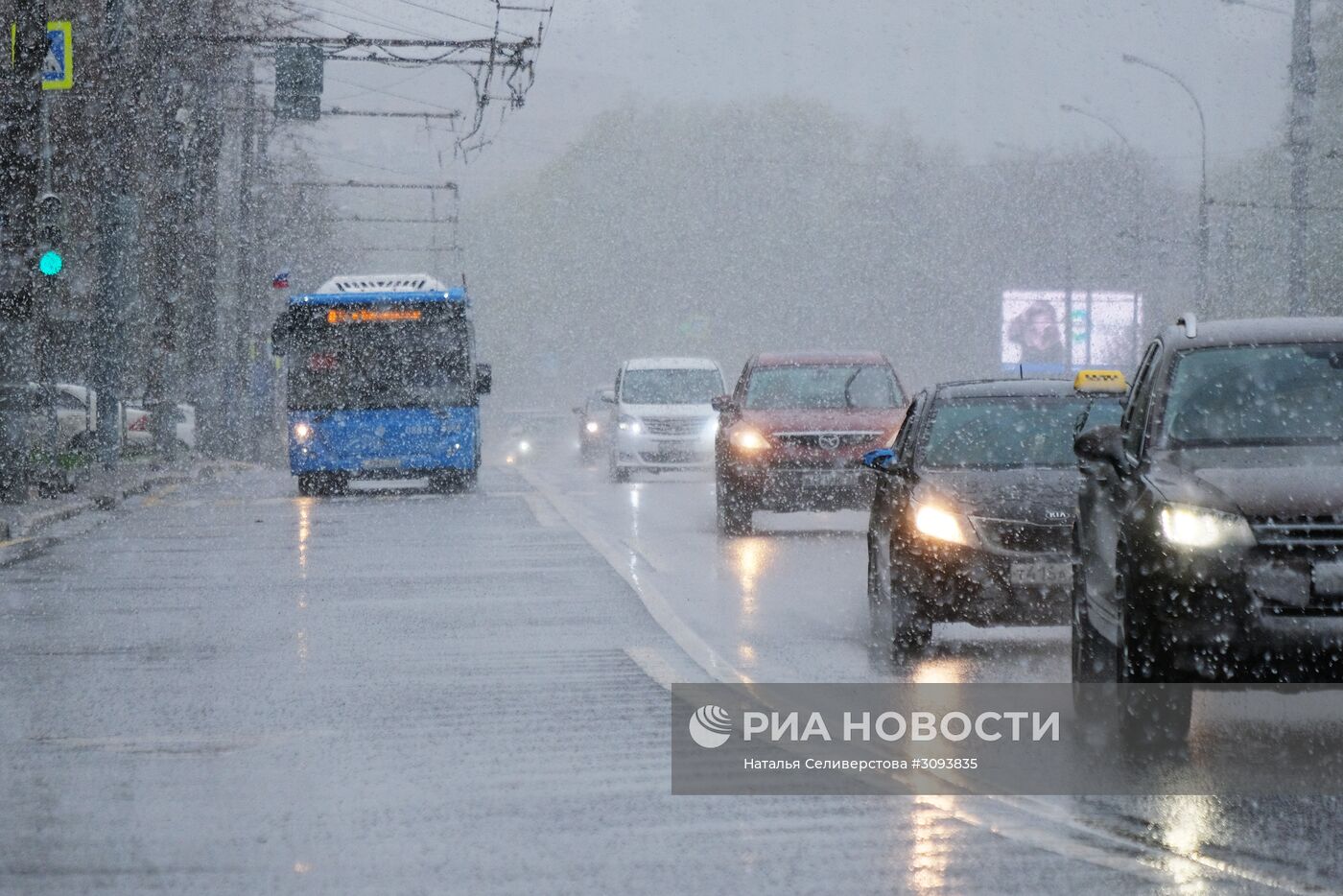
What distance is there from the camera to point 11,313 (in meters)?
24.8

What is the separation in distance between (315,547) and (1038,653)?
10.4 m

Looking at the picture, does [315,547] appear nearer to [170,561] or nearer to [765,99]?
[170,561]

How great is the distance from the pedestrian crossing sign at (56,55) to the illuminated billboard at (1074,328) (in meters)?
62.4

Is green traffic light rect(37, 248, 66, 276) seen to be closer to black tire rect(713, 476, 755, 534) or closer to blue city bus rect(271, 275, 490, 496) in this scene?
blue city bus rect(271, 275, 490, 496)

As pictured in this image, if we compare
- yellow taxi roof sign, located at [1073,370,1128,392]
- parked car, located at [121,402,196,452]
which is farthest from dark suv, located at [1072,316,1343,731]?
parked car, located at [121,402,196,452]

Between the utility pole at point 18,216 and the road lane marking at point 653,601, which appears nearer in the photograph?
the road lane marking at point 653,601

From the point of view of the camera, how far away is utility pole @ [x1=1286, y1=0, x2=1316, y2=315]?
3847 centimetres

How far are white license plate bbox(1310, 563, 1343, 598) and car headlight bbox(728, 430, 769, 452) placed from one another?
46.9 ft

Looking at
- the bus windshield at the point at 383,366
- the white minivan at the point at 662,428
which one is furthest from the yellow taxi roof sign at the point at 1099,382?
the white minivan at the point at 662,428

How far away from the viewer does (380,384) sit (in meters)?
32.5

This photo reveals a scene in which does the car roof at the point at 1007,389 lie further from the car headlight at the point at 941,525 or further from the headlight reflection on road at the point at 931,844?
the headlight reflection on road at the point at 931,844

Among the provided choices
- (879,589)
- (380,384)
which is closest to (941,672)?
(879,589)

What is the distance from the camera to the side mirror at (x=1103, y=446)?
8.78 meters

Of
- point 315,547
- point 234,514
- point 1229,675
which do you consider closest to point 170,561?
point 315,547
